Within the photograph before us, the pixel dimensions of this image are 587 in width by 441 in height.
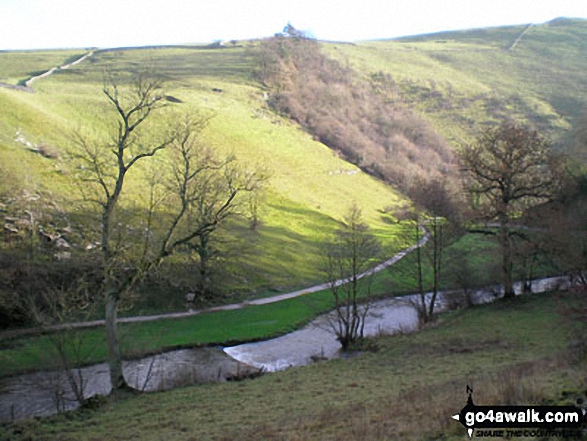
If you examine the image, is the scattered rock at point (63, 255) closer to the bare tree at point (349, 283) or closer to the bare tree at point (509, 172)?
the bare tree at point (349, 283)

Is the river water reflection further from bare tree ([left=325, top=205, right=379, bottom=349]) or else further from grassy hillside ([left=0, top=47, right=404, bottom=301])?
grassy hillside ([left=0, top=47, right=404, bottom=301])

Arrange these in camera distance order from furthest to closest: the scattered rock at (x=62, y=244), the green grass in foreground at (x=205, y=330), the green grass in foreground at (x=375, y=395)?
the scattered rock at (x=62, y=244) → the green grass in foreground at (x=205, y=330) → the green grass in foreground at (x=375, y=395)

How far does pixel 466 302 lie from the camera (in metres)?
39.6

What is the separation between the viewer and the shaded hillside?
319 feet

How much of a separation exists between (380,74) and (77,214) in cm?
12289

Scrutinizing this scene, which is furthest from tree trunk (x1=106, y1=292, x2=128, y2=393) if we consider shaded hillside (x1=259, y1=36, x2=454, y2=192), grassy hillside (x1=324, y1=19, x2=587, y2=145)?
grassy hillside (x1=324, y1=19, x2=587, y2=145)

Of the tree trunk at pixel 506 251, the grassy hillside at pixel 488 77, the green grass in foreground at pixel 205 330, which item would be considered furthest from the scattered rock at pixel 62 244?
the grassy hillside at pixel 488 77

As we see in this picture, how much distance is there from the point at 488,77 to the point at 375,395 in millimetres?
155573

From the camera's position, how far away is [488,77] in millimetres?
153000

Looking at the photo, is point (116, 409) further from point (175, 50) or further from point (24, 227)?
point (175, 50)

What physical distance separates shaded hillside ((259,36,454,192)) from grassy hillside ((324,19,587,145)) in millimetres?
8584

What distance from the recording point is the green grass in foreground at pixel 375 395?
11.0 metres

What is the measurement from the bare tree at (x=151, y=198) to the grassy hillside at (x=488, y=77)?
273 feet

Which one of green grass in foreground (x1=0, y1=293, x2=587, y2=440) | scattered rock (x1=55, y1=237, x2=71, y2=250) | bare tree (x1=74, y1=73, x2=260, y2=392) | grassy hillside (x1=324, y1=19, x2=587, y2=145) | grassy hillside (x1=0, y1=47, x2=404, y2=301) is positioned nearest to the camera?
green grass in foreground (x1=0, y1=293, x2=587, y2=440)
